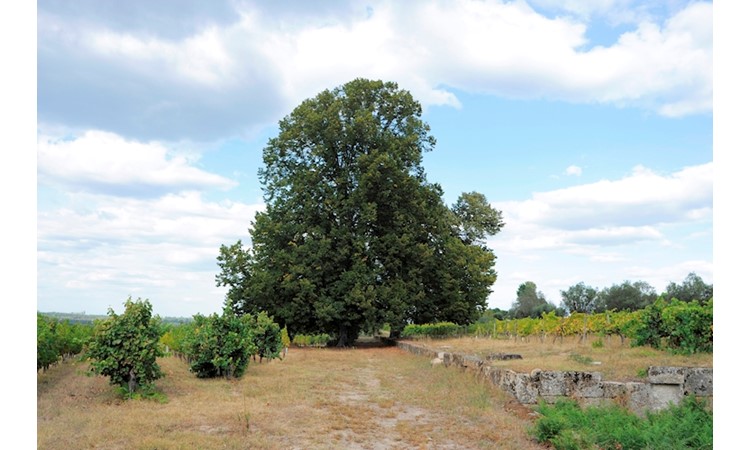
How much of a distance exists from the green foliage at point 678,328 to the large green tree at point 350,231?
40.8ft

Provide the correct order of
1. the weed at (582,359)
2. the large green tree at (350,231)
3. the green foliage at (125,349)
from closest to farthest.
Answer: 1. the green foliage at (125,349)
2. the weed at (582,359)
3. the large green tree at (350,231)

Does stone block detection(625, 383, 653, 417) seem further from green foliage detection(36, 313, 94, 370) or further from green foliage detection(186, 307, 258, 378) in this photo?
green foliage detection(36, 313, 94, 370)

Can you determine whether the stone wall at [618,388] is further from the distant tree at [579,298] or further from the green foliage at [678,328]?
the distant tree at [579,298]

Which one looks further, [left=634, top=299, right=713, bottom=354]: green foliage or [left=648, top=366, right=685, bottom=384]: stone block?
[left=634, top=299, right=713, bottom=354]: green foliage

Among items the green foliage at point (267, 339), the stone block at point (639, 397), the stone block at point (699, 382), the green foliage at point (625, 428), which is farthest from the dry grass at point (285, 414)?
the green foliage at point (267, 339)

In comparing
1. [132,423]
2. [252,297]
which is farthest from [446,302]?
[132,423]

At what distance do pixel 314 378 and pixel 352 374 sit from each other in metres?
1.77

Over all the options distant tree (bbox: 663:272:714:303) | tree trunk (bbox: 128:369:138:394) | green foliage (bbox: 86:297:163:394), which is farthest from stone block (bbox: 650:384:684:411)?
distant tree (bbox: 663:272:714:303)

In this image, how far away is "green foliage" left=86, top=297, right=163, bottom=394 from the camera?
10.4m

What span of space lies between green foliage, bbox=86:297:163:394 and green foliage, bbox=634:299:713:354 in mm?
13288

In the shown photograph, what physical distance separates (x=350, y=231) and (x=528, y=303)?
56.9 metres

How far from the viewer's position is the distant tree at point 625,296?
198 ft

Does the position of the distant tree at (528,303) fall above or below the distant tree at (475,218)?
below

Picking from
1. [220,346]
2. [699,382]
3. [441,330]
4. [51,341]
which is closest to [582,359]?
[699,382]
